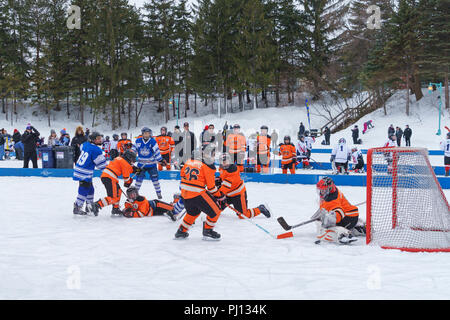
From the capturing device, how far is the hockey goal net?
4.64 meters

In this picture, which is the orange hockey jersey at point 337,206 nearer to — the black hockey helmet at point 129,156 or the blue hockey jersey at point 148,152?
the black hockey helmet at point 129,156

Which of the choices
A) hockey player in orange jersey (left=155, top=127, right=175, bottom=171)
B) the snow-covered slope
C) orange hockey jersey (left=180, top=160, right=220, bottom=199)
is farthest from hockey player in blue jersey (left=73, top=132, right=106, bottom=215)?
the snow-covered slope

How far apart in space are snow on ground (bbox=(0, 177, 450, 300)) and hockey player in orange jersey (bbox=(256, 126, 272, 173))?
4594mm

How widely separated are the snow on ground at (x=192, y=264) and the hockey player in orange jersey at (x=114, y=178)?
9.3 inches

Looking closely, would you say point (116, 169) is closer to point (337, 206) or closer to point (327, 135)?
point (337, 206)

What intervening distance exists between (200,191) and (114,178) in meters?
2.01

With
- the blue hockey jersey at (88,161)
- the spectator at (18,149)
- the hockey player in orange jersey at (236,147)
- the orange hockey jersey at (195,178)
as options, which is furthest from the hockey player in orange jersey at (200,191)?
the spectator at (18,149)

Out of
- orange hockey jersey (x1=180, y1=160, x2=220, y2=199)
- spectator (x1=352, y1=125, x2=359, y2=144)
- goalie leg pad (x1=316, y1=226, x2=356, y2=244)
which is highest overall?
spectator (x1=352, y1=125, x2=359, y2=144)

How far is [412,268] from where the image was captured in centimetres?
389

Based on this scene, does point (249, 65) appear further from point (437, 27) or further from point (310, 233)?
point (310, 233)

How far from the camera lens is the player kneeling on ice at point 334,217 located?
4.78 m

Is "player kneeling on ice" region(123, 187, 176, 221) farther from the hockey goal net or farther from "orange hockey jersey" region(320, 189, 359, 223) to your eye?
the hockey goal net

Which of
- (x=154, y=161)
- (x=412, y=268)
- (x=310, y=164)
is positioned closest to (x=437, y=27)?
(x=310, y=164)

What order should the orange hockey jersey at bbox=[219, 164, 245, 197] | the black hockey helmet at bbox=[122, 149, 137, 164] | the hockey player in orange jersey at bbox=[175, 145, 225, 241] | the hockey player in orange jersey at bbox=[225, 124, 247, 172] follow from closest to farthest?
the hockey player in orange jersey at bbox=[175, 145, 225, 241]
the orange hockey jersey at bbox=[219, 164, 245, 197]
the black hockey helmet at bbox=[122, 149, 137, 164]
the hockey player in orange jersey at bbox=[225, 124, 247, 172]
